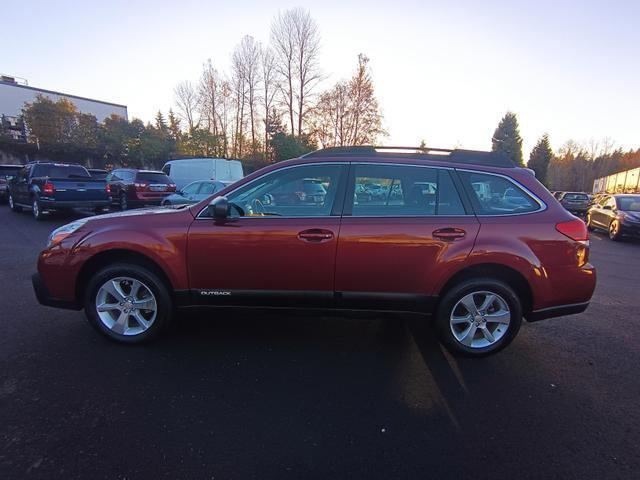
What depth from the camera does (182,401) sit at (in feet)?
8.57

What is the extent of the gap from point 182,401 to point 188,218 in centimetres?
154

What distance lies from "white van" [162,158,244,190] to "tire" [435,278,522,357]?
581 inches

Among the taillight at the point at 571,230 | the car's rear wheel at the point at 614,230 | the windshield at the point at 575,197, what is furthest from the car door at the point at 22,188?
the windshield at the point at 575,197

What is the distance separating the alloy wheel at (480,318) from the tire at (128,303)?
8.81ft

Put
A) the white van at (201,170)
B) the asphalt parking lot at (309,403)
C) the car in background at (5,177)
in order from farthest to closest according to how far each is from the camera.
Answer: the white van at (201,170)
the car in background at (5,177)
the asphalt parking lot at (309,403)

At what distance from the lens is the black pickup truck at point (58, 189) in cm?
1091

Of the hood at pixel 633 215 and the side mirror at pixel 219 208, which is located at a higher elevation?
the side mirror at pixel 219 208

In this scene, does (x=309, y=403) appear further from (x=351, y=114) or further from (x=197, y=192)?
(x=351, y=114)

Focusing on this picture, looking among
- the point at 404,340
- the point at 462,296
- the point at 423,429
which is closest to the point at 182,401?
the point at 423,429

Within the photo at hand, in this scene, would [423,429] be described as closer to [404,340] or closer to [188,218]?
[404,340]

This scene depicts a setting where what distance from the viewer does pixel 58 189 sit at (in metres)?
10.9

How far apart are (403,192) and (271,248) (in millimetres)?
1310

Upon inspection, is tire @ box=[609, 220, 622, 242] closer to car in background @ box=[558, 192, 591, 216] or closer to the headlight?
car in background @ box=[558, 192, 591, 216]

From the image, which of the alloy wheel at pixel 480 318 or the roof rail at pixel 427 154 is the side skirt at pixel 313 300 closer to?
the alloy wheel at pixel 480 318
